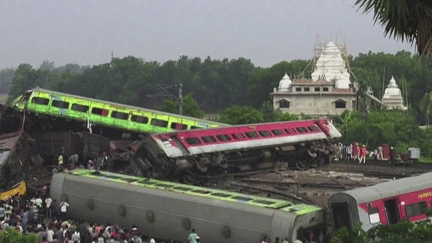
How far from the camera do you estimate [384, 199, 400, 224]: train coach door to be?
86.0 ft

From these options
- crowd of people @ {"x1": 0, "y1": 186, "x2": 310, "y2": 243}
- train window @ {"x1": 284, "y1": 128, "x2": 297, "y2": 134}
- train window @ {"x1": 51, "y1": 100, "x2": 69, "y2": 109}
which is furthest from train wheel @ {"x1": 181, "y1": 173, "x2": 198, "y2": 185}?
train window @ {"x1": 51, "y1": 100, "x2": 69, "y2": 109}

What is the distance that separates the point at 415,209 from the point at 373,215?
6.29 ft

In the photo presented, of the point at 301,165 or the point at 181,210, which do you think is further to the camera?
the point at 301,165

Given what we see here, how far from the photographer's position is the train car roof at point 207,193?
26.9 m

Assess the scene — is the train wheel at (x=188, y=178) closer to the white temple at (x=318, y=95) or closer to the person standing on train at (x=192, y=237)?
the person standing on train at (x=192, y=237)

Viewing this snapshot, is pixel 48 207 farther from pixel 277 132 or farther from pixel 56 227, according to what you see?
pixel 277 132

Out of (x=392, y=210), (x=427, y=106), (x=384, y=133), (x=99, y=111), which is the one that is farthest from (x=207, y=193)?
(x=427, y=106)

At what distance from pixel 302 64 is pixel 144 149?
83.3 m

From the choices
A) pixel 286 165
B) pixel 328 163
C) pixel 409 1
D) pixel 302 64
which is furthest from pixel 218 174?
pixel 302 64

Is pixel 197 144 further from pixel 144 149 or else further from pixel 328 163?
pixel 328 163

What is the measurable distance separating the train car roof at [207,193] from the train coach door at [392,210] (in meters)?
2.00

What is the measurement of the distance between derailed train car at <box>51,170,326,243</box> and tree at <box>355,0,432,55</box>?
13.6m

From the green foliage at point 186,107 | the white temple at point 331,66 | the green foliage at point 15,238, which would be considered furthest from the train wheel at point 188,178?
the white temple at point 331,66

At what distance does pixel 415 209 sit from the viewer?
88.4 ft
